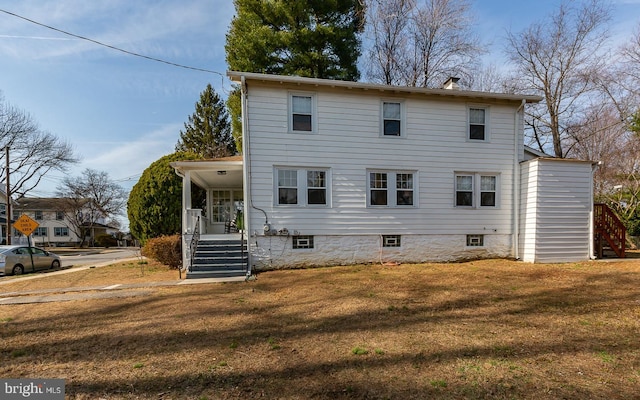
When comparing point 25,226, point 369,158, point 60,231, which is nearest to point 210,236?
point 369,158

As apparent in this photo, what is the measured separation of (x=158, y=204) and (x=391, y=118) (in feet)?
33.7

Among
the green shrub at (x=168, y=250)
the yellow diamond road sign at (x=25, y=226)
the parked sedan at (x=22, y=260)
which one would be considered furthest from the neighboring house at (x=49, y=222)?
the green shrub at (x=168, y=250)

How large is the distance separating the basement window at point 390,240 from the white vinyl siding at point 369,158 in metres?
0.24

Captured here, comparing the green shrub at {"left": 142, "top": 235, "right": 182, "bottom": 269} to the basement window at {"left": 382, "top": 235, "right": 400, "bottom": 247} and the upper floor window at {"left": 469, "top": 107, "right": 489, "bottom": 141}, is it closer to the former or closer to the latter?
the basement window at {"left": 382, "top": 235, "right": 400, "bottom": 247}

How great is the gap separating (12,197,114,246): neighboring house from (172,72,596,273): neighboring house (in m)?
44.6

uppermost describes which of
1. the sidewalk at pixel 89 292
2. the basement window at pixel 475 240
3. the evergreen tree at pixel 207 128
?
the evergreen tree at pixel 207 128

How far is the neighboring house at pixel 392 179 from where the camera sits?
33.9ft

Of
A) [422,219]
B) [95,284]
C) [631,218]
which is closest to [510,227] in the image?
[422,219]

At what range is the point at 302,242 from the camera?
10.7 metres

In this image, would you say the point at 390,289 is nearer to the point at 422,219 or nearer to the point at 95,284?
the point at 422,219

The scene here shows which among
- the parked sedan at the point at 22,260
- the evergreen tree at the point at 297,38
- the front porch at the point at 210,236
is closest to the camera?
the front porch at the point at 210,236

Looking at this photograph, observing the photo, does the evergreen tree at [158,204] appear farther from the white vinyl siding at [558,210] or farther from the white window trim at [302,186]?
the white vinyl siding at [558,210]

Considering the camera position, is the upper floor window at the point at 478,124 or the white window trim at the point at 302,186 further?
the upper floor window at the point at 478,124

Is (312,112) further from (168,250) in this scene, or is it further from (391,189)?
(168,250)
